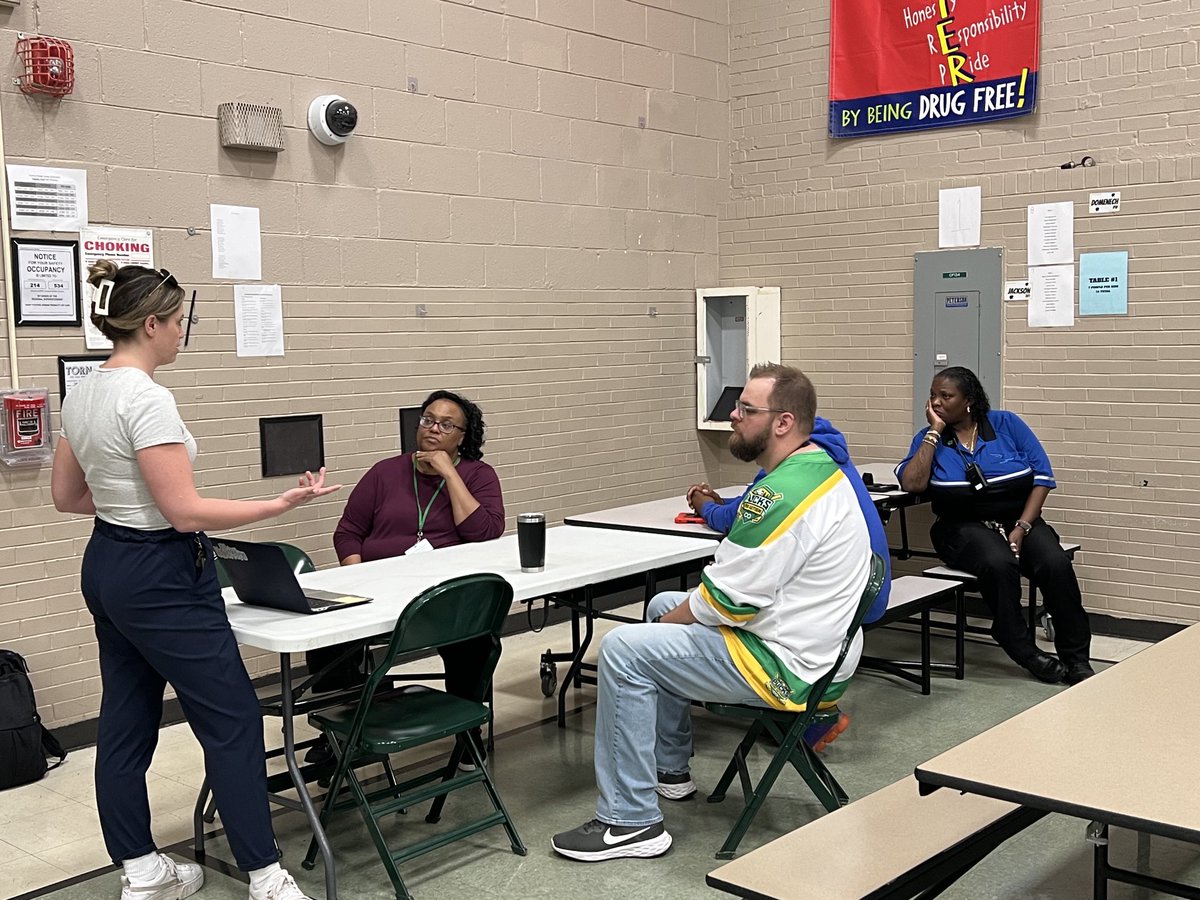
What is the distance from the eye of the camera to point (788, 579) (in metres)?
3.37

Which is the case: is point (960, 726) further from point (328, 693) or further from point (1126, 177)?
point (1126, 177)

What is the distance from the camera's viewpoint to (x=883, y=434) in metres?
6.86

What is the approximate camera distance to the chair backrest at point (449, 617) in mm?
3133

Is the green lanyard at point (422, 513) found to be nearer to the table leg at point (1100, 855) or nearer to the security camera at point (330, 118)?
the security camera at point (330, 118)

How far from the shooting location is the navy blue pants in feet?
9.88

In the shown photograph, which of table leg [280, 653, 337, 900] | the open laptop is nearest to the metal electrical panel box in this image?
the open laptop

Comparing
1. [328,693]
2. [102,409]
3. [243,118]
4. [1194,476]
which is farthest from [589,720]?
[1194,476]

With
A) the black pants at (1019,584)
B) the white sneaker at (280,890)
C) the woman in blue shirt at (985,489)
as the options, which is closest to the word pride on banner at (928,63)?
the woman in blue shirt at (985,489)

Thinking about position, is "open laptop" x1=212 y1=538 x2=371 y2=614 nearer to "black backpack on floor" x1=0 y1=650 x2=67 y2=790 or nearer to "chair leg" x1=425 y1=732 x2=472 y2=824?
"chair leg" x1=425 y1=732 x2=472 y2=824

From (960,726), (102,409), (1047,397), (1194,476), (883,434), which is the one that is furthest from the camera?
(883,434)

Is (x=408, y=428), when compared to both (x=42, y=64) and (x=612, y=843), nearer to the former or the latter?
(x=42, y=64)

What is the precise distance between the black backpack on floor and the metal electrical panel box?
451 cm

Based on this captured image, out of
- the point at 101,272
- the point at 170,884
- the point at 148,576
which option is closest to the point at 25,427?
the point at 101,272

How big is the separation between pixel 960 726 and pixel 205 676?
9.53 feet
